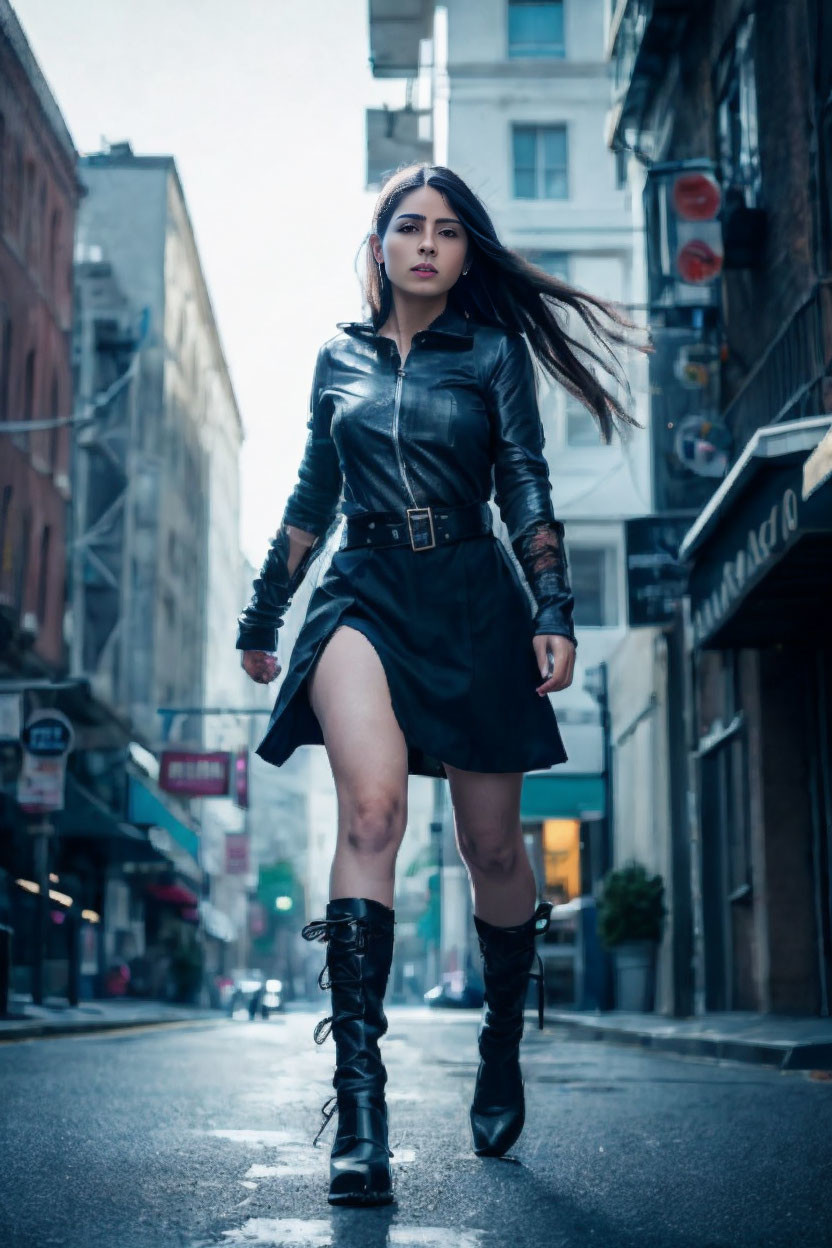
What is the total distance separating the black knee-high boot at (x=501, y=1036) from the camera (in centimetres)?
415

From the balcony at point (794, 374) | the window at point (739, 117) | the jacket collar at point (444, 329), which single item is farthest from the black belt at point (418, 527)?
the window at point (739, 117)

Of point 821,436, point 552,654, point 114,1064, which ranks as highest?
point 821,436

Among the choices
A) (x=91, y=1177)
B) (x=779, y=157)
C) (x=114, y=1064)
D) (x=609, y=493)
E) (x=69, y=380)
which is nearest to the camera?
(x=91, y=1177)

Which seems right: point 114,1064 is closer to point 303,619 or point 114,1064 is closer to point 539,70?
point 303,619

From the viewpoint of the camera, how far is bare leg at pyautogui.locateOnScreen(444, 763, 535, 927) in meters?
4.08

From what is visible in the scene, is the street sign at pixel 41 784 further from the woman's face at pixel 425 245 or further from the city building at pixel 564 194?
the woman's face at pixel 425 245

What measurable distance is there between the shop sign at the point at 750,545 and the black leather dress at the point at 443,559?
Answer: 584 cm

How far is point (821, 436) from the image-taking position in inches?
395

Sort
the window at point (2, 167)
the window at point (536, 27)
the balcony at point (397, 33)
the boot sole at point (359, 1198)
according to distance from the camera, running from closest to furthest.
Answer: the boot sole at point (359, 1198)
the window at point (2, 167)
the window at point (536, 27)
the balcony at point (397, 33)

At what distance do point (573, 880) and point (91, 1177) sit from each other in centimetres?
2956

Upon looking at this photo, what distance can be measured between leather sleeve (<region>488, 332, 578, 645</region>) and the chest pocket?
126 millimetres

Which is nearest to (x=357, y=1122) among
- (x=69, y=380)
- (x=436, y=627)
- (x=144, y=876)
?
(x=436, y=627)

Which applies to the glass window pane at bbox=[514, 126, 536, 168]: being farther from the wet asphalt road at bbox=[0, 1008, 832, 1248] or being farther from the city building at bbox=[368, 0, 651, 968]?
the wet asphalt road at bbox=[0, 1008, 832, 1248]

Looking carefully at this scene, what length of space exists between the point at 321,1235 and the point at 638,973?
18.1 m
